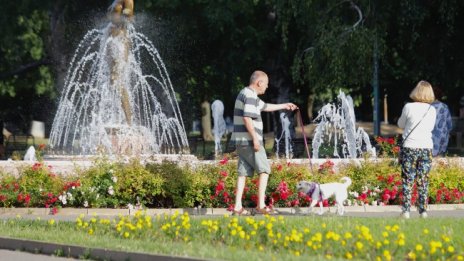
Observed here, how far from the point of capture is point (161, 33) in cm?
4275

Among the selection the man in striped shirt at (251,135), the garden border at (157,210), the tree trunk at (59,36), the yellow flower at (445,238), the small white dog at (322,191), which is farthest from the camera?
the tree trunk at (59,36)

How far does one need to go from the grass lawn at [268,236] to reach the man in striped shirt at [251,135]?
70.5 inches

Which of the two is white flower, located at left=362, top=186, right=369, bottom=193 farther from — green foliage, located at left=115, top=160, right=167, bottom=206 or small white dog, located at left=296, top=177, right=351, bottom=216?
green foliage, located at left=115, top=160, right=167, bottom=206

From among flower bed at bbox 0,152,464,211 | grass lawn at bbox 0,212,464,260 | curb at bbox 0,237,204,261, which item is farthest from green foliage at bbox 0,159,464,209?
curb at bbox 0,237,204,261

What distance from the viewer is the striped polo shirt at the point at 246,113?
1416cm

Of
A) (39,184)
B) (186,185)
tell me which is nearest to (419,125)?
(186,185)

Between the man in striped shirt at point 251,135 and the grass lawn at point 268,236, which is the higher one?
the man in striped shirt at point 251,135

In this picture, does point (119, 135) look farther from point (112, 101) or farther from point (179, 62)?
point (179, 62)

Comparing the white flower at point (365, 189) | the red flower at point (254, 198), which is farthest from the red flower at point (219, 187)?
the white flower at point (365, 189)

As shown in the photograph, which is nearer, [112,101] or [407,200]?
[407,200]

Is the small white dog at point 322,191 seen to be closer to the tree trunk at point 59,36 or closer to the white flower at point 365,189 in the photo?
the white flower at point 365,189

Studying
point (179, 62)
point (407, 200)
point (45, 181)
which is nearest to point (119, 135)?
point (45, 181)

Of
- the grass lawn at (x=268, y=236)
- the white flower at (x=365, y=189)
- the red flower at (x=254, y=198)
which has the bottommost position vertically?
the grass lawn at (x=268, y=236)

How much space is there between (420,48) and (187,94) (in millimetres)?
19120
